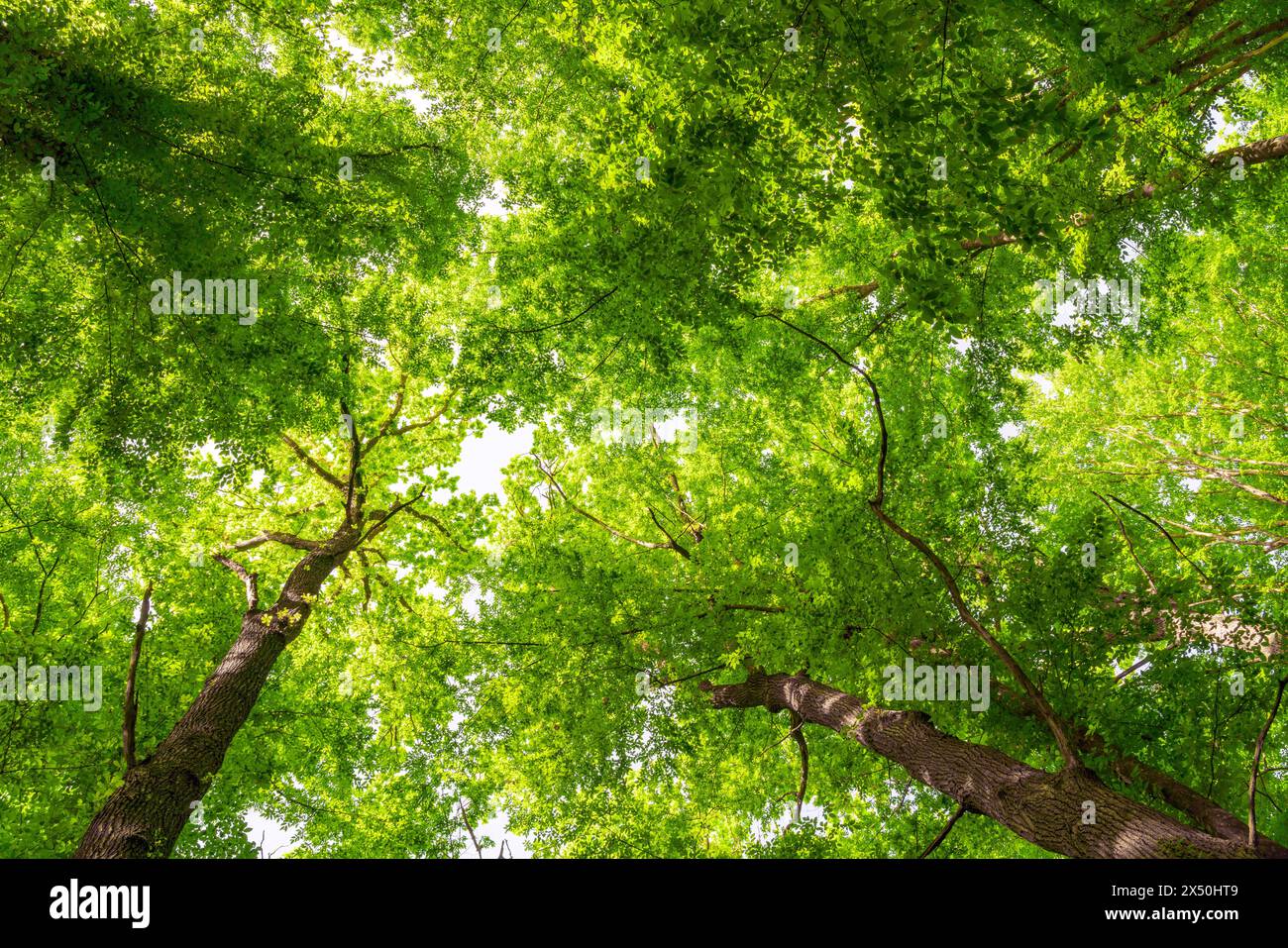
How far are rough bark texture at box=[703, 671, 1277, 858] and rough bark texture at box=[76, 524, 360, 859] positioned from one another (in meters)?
5.89

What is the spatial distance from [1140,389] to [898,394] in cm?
654

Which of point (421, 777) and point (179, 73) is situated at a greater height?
point (179, 73)

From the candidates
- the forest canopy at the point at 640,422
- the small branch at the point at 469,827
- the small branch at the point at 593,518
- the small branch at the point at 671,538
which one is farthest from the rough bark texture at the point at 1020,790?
the small branch at the point at 469,827

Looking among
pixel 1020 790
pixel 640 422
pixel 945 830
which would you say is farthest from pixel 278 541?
pixel 1020 790

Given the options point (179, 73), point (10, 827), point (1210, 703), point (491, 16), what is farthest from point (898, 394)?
point (10, 827)

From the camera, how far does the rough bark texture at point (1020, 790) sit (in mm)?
3875

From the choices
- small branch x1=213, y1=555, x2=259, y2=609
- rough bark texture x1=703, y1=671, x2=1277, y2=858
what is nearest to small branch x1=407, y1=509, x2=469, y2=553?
small branch x1=213, y1=555, x2=259, y2=609

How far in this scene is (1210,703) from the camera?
5.39 meters

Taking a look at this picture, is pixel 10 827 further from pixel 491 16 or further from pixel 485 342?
pixel 491 16

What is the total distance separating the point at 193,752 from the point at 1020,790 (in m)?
7.02

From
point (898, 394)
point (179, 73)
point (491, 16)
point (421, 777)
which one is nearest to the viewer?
point (179, 73)

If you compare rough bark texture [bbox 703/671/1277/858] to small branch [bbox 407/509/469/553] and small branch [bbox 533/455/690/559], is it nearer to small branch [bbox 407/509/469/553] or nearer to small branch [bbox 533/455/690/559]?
small branch [bbox 533/455/690/559]

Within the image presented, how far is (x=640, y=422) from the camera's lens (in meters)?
8.69

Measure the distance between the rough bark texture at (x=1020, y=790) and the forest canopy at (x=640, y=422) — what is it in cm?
3
